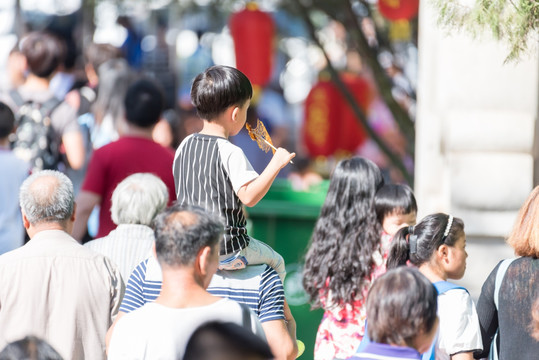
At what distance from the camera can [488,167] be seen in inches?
211

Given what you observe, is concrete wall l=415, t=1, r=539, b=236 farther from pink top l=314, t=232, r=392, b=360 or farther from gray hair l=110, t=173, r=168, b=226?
gray hair l=110, t=173, r=168, b=226

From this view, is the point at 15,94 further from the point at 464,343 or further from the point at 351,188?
the point at 464,343

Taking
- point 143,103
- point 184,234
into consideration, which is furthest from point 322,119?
point 184,234

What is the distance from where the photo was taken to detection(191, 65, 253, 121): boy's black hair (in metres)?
3.30

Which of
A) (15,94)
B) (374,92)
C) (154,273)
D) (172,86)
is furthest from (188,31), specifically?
(154,273)

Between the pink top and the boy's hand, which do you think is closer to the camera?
the boy's hand

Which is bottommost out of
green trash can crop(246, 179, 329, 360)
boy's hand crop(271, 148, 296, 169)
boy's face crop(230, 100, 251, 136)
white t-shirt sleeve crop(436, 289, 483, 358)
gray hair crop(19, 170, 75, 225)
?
green trash can crop(246, 179, 329, 360)

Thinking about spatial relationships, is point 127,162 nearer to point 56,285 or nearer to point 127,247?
point 127,247

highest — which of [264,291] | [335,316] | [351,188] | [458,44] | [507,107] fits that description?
[458,44]

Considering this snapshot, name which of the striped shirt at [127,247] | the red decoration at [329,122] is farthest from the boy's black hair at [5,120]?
the red decoration at [329,122]

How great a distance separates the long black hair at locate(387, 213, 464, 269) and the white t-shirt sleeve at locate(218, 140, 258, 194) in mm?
803

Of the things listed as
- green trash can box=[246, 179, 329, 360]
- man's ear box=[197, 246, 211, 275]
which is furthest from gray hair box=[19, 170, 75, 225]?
green trash can box=[246, 179, 329, 360]

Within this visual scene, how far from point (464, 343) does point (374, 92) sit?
31.8ft

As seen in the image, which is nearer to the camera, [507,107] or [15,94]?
[507,107]
